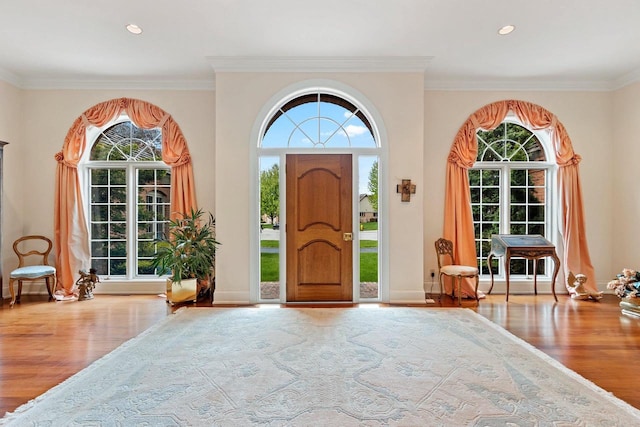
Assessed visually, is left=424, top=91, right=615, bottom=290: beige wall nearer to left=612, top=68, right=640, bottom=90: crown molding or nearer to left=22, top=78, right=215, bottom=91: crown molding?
left=612, top=68, right=640, bottom=90: crown molding

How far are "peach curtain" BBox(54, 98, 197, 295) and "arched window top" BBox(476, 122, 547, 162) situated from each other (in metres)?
4.68

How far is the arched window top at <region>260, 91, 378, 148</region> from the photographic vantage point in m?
4.88

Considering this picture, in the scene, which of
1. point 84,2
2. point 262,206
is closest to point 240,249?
point 262,206

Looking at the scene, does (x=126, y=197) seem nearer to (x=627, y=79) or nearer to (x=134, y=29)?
(x=134, y=29)

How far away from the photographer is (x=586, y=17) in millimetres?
3586

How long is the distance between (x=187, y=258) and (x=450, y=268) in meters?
3.62

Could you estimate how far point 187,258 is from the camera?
462cm

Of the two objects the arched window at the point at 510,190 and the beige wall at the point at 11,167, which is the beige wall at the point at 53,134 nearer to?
the beige wall at the point at 11,167

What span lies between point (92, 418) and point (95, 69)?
4717 millimetres

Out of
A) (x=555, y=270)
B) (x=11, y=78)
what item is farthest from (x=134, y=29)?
(x=555, y=270)

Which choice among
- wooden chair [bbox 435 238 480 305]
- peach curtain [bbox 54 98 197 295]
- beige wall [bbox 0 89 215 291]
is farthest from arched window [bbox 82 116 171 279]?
wooden chair [bbox 435 238 480 305]

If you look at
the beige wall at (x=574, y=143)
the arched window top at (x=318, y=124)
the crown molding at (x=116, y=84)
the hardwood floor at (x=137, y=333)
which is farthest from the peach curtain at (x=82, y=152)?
the beige wall at (x=574, y=143)

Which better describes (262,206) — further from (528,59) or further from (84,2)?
(528,59)

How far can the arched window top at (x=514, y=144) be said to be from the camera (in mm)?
5551
